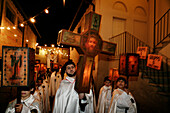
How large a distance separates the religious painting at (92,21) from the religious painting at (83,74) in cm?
71

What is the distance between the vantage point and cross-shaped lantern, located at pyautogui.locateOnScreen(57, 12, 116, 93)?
2395 millimetres

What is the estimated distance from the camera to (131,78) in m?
6.86

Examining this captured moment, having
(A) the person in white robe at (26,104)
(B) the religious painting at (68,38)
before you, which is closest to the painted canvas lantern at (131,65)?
(B) the religious painting at (68,38)

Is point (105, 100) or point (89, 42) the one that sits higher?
point (89, 42)

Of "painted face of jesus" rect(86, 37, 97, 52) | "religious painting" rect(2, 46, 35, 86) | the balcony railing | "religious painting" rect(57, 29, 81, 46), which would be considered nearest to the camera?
"religious painting" rect(2, 46, 35, 86)

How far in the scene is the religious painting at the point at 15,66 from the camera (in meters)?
2.16

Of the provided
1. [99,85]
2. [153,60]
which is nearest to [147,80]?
[153,60]

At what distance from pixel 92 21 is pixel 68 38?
0.68m

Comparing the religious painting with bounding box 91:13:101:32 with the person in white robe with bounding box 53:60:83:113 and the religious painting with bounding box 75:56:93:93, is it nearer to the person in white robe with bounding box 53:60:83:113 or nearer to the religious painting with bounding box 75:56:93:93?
the religious painting with bounding box 75:56:93:93

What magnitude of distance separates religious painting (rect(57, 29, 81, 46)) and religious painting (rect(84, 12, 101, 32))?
33 cm

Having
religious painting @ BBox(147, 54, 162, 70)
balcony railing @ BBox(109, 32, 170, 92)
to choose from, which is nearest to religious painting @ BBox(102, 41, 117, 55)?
religious painting @ BBox(147, 54, 162, 70)

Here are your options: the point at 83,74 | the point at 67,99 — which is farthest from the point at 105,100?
the point at 83,74

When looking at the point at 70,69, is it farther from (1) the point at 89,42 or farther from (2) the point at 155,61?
(2) the point at 155,61

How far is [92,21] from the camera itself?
250 centimetres
